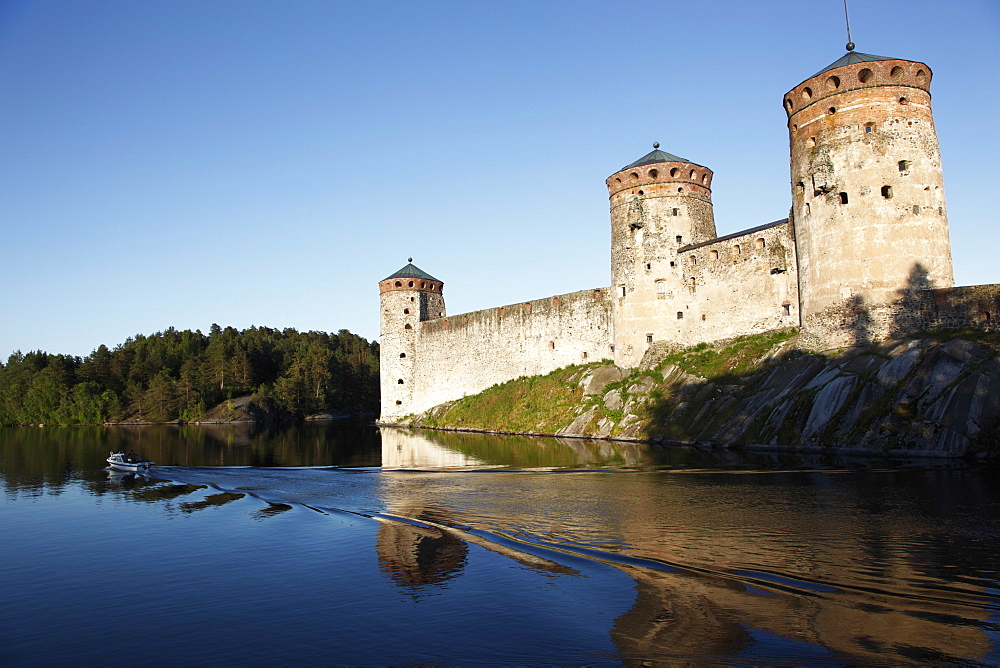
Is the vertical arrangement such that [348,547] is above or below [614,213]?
below

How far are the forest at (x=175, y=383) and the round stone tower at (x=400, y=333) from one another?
31334mm

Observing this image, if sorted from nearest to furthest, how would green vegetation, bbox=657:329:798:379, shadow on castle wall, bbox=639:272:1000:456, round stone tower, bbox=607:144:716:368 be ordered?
shadow on castle wall, bbox=639:272:1000:456 < green vegetation, bbox=657:329:798:379 < round stone tower, bbox=607:144:716:368

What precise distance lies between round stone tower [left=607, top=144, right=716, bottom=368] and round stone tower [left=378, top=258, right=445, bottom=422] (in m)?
22.0

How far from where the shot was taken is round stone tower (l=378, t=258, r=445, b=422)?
57.2m

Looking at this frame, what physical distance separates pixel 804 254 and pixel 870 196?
3.74 metres

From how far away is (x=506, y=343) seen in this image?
161ft

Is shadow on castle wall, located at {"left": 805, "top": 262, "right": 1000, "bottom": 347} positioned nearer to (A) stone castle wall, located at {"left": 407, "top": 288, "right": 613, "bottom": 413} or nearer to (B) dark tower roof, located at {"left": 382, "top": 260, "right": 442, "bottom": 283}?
(A) stone castle wall, located at {"left": 407, "top": 288, "right": 613, "bottom": 413}

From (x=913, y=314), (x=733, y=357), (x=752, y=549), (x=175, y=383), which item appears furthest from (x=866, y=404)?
(x=175, y=383)

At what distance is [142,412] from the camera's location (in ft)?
273

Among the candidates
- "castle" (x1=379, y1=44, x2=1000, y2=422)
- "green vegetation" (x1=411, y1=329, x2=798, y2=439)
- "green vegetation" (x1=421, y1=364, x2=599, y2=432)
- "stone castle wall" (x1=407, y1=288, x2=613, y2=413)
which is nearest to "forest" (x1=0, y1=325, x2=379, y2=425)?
"stone castle wall" (x1=407, y1=288, x2=613, y2=413)

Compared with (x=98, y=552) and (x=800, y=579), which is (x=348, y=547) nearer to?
(x=98, y=552)

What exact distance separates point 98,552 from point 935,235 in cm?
2932

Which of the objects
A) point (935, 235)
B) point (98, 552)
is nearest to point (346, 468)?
Result: point (98, 552)

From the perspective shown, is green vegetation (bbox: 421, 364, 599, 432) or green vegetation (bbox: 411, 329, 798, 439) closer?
green vegetation (bbox: 411, 329, 798, 439)
